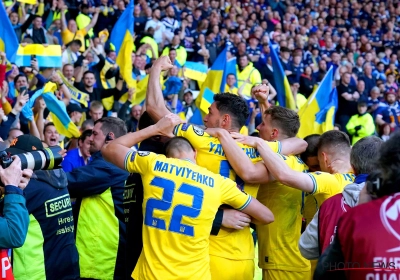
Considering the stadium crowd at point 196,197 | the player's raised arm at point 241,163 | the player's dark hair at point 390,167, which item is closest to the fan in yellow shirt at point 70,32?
the stadium crowd at point 196,197

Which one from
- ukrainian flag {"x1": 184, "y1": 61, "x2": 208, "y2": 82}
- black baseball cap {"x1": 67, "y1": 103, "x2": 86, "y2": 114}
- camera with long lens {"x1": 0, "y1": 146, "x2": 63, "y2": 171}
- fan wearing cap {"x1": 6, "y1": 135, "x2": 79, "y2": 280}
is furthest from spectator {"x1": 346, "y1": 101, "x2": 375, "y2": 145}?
camera with long lens {"x1": 0, "y1": 146, "x2": 63, "y2": 171}

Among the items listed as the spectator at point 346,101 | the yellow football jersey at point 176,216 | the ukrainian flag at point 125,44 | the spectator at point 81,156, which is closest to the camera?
the yellow football jersey at point 176,216

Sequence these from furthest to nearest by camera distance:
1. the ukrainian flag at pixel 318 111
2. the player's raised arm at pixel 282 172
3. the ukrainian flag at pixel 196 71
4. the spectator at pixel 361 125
→ 1. the spectator at pixel 361 125
2. the ukrainian flag at pixel 196 71
3. the ukrainian flag at pixel 318 111
4. the player's raised arm at pixel 282 172

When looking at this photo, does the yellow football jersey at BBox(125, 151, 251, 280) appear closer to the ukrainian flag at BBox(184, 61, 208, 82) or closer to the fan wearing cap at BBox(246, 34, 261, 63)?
the ukrainian flag at BBox(184, 61, 208, 82)

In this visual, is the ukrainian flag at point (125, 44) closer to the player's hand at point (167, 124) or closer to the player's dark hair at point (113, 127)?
the player's dark hair at point (113, 127)

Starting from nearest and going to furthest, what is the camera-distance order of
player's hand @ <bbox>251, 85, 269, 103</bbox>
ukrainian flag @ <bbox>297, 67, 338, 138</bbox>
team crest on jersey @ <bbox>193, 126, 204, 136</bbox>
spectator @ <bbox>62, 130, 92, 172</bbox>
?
team crest on jersey @ <bbox>193, 126, 204, 136</bbox> < player's hand @ <bbox>251, 85, 269, 103</bbox> < spectator @ <bbox>62, 130, 92, 172</bbox> < ukrainian flag @ <bbox>297, 67, 338, 138</bbox>

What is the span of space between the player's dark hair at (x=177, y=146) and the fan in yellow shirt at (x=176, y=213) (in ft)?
0.18

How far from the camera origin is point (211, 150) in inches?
190

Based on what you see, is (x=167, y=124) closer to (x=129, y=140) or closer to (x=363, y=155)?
(x=129, y=140)

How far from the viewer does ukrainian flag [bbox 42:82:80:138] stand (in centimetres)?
901

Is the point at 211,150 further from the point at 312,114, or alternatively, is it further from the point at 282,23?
the point at 282,23

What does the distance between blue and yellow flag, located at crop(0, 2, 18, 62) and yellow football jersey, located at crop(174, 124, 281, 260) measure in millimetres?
5222

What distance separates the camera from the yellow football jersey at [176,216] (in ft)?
14.0

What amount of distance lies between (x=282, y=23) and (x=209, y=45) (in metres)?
5.44
